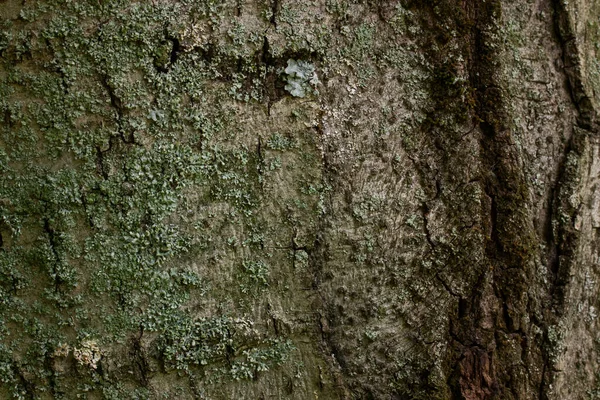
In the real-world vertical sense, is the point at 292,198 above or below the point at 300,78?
below

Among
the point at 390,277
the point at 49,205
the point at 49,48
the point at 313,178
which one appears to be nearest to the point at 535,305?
the point at 390,277

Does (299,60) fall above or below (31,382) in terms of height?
above

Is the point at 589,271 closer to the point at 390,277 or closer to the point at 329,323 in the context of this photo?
the point at 390,277

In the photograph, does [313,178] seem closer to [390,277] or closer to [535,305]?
[390,277]

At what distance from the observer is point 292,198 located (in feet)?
4.98

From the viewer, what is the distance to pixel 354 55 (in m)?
1.53

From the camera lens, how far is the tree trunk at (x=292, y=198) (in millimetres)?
1435

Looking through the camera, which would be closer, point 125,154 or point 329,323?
point 125,154

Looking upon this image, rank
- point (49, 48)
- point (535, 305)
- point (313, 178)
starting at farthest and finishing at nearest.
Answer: point (535, 305) → point (313, 178) → point (49, 48)

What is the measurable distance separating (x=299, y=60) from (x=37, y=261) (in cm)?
79

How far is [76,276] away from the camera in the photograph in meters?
1.45

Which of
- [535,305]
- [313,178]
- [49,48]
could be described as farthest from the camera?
[535,305]

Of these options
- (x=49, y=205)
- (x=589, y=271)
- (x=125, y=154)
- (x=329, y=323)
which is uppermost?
(x=125, y=154)

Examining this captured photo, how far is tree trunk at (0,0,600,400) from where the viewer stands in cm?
143
